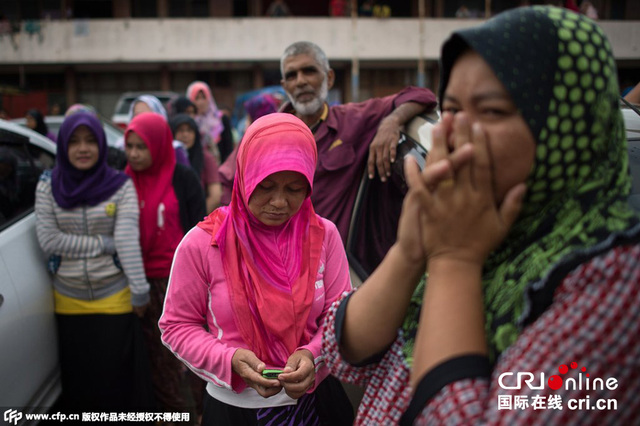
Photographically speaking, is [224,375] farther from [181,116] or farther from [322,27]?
[322,27]

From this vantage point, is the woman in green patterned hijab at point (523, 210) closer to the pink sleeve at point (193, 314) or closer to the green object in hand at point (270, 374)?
the green object in hand at point (270, 374)

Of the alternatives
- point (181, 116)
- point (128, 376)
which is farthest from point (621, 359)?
point (181, 116)

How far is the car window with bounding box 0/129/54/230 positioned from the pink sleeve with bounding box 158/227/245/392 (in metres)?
1.53

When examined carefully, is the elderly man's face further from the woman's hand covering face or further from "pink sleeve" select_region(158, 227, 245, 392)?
the woman's hand covering face

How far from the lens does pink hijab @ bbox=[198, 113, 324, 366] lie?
1650mm

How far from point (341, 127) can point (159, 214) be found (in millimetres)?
1246

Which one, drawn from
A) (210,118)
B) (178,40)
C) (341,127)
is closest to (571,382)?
(341,127)

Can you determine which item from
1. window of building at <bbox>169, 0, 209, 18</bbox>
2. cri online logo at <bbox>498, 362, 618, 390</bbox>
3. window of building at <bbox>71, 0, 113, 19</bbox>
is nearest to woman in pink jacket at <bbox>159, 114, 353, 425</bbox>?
cri online logo at <bbox>498, 362, 618, 390</bbox>

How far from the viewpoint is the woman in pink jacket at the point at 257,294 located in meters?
1.64

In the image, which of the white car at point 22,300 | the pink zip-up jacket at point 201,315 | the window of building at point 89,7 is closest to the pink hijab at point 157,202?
the white car at point 22,300

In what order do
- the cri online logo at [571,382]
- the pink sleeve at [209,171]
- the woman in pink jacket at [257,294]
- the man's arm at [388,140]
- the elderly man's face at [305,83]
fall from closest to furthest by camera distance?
1. the cri online logo at [571,382]
2. the woman in pink jacket at [257,294]
3. the man's arm at [388,140]
4. the elderly man's face at [305,83]
5. the pink sleeve at [209,171]

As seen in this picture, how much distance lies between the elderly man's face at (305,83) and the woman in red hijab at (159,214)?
2.92 ft

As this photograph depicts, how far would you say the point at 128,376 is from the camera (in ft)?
10.2

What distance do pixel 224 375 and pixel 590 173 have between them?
3.76 ft
